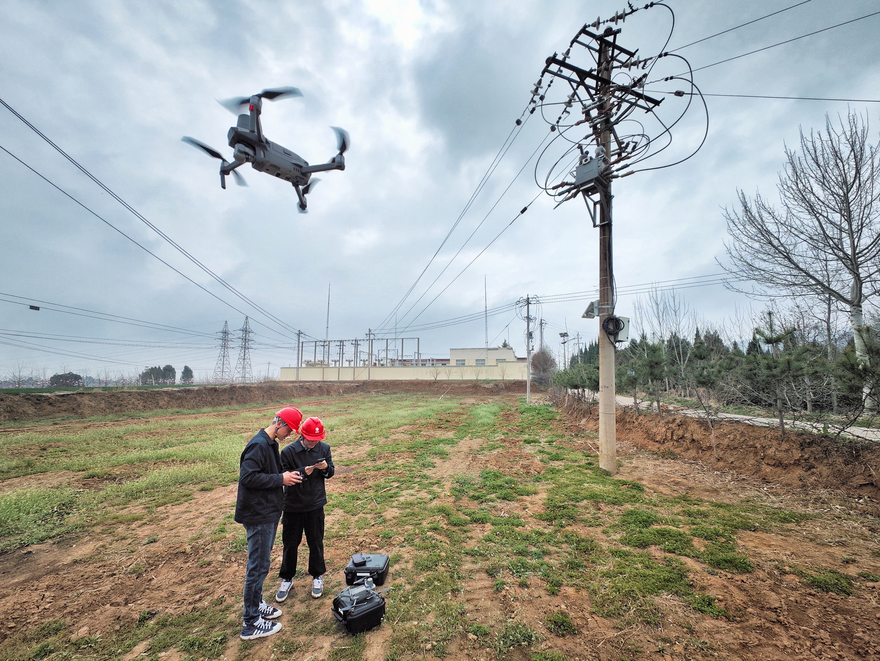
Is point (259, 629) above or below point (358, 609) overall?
below

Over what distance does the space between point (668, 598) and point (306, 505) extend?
400 cm

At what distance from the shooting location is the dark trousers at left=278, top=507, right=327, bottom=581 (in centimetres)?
374

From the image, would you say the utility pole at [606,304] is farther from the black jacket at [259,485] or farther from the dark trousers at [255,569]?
the dark trousers at [255,569]

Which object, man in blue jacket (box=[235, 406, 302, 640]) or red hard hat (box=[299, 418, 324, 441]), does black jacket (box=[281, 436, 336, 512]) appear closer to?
red hard hat (box=[299, 418, 324, 441])

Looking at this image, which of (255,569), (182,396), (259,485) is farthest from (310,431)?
(182,396)

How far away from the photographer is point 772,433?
754 centimetres

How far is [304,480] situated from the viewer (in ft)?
12.2

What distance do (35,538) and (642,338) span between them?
19812mm

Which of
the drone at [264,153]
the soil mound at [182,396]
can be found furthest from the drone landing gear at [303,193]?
the soil mound at [182,396]

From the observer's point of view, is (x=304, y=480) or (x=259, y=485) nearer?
(x=259, y=485)

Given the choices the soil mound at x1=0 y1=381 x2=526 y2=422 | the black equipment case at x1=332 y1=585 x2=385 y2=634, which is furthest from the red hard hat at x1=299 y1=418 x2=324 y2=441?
the soil mound at x1=0 y1=381 x2=526 y2=422

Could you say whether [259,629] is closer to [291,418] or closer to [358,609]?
[358,609]

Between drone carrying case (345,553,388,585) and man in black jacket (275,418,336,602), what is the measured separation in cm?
34

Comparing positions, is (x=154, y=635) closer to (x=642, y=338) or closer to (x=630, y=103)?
(x=630, y=103)
